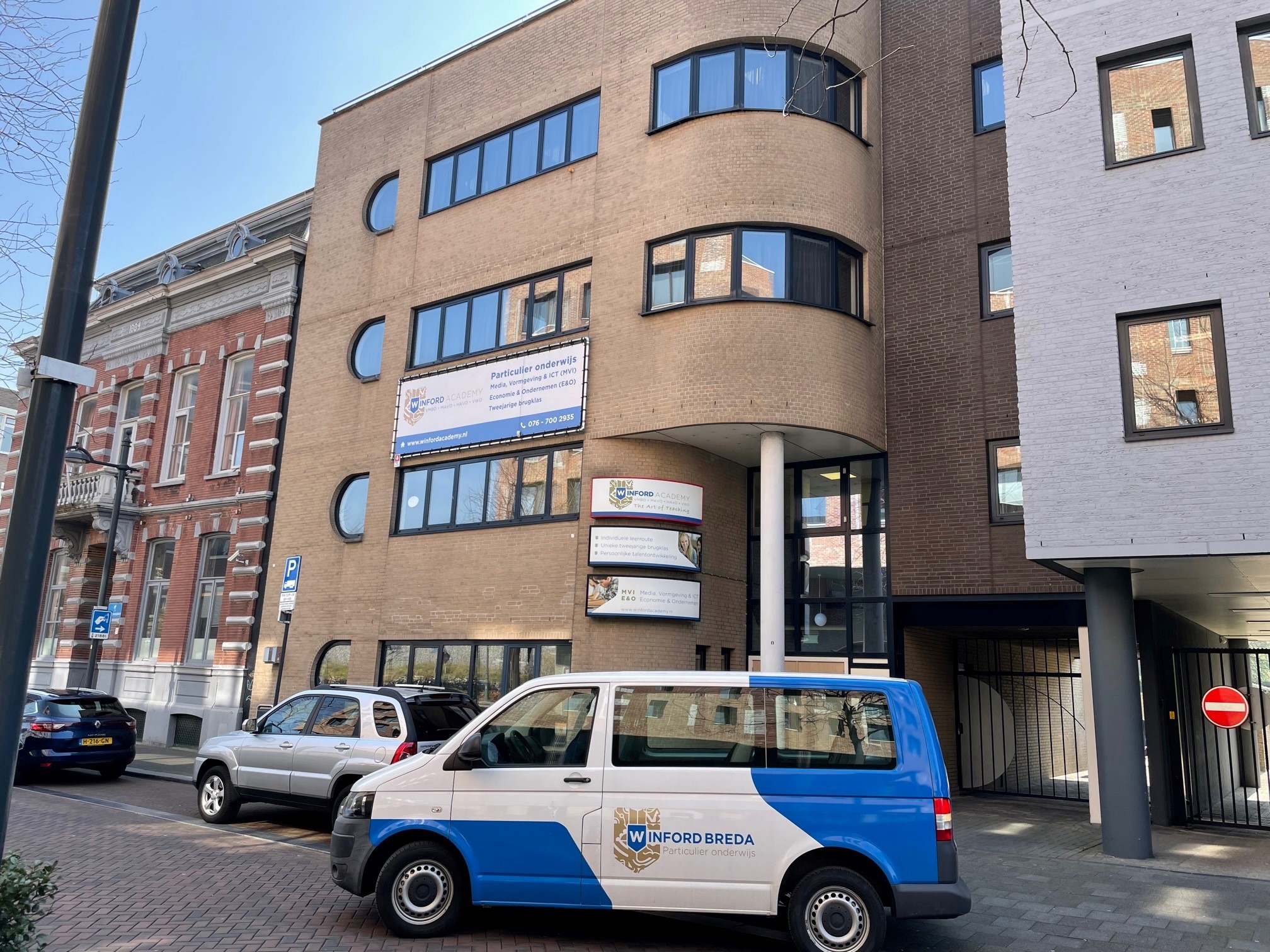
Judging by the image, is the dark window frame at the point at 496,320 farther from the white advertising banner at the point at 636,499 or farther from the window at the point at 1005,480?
the window at the point at 1005,480

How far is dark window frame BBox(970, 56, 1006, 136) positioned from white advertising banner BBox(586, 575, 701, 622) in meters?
9.18

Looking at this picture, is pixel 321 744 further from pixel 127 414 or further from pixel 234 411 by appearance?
pixel 127 414

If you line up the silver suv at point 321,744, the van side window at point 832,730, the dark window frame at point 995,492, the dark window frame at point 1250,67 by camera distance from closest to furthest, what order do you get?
1. the van side window at point 832,730
2. the dark window frame at point 1250,67
3. the silver suv at point 321,744
4. the dark window frame at point 995,492

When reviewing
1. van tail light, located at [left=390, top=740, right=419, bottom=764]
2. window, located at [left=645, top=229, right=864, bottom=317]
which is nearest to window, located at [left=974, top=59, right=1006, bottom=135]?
window, located at [left=645, top=229, right=864, bottom=317]

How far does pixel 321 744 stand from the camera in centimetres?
1123

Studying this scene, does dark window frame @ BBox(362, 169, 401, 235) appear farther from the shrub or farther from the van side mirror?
the shrub

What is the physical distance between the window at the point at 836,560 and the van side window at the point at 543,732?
30.0 feet

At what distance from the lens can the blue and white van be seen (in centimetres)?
670

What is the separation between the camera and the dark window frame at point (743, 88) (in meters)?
15.8

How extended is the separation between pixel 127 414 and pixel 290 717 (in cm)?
1932

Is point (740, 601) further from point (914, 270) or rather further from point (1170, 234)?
point (1170, 234)

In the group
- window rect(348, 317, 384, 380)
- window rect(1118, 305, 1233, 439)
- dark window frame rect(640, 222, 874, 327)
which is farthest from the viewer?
window rect(348, 317, 384, 380)

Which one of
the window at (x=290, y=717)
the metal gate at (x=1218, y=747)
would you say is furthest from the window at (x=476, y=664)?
the metal gate at (x=1218, y=747)

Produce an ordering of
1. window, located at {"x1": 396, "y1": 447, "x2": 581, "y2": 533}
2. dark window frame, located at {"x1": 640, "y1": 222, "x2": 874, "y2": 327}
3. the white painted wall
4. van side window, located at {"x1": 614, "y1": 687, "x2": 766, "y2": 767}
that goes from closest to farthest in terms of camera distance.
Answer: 1. van side window, located at {"x1": 614, "y1": 687, "x2": 766, "y2": 767}
2. the white painted wall
3. dark window frame, located at {"x1": 640, "y1": 222, "x2": 874, "y2": 327}
4. window, located at {"x1": 396, "y1": 447, "x2": 581, "y2": 533}
